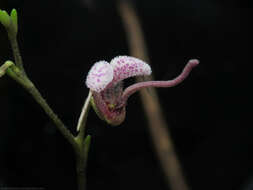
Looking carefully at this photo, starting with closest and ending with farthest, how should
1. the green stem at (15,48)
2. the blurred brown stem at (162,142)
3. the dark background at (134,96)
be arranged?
the green stem at (15,48) < the blurred brown stem at (162,142) < the dark background at (134,96)

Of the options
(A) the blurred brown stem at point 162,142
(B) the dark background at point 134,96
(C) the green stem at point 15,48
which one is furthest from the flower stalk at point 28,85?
(B) the dark background at point 134,96

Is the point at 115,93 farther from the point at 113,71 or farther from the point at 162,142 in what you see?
the point at 162,142


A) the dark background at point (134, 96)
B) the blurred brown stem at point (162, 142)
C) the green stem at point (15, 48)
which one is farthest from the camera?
the dark background at point (134, 96)

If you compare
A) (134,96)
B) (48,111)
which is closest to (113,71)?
(48,111)

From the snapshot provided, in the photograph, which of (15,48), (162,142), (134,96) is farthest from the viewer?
(134,96)

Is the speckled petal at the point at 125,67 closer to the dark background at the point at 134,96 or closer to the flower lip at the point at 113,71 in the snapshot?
the flower lip at the point at 113,71
